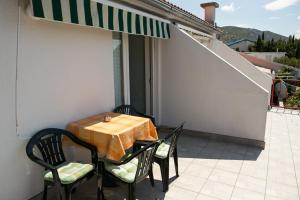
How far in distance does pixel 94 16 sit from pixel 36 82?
2231 millimetres

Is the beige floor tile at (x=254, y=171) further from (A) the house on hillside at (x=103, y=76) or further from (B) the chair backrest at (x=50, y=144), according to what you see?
(B) the chair backrest at (x=50, y=144)

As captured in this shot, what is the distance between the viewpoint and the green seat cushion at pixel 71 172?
467cm

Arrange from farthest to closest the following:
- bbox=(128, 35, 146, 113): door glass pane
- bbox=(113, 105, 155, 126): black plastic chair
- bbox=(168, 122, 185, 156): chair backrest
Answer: bbox=(128, 35, 146, 113): door glass pane < bbox=(113, 105, 155, 126): black plastic chair < bbox=(168, 122, 185, 156): chair backrest

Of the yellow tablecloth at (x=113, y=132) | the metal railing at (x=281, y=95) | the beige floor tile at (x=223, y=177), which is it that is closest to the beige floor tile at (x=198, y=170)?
the beige floor tile at (x=223, y=177)

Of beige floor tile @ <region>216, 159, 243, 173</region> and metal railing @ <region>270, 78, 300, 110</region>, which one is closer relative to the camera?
beige floor tile @ <region>216, 159, 243, 173</region>

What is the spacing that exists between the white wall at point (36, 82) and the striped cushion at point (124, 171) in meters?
1.92

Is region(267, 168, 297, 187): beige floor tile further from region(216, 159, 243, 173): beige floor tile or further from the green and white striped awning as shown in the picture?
the green and white striped awning

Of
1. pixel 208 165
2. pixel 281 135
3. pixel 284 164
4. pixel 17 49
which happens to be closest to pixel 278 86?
pixel 281 135

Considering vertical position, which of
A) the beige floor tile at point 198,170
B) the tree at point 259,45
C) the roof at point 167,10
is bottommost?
the beige floor tile at point 198,170

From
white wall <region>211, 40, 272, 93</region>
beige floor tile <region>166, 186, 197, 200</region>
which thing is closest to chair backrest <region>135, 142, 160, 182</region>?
beige floor tile <region>166, 186, 197, 200</region>

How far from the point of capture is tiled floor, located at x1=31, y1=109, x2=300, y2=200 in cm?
583

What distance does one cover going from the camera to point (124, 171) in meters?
4.99

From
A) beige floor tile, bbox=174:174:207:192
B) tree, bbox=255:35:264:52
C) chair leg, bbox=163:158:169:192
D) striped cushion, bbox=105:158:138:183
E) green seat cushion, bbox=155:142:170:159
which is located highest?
tree, bbox=255:35:264:52

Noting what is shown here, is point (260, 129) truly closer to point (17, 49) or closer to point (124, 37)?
point (124, 37)
